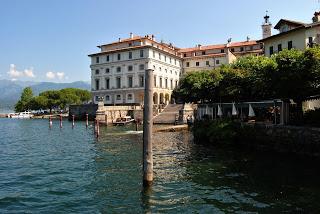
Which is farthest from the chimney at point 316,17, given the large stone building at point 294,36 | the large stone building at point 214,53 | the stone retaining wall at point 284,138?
the large stone building at point 214,53

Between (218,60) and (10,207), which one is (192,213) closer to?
(10,207)

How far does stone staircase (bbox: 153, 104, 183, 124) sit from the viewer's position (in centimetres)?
6412

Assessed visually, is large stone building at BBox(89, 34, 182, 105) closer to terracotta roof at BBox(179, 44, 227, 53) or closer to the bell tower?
terracotta roof at BBox(179, 44, 227, 53)

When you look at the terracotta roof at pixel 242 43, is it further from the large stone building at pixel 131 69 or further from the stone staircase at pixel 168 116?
the stone staircase at pixel 168 116

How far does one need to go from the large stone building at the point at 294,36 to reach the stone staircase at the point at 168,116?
2144 centimetres

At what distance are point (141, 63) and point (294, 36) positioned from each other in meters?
42.2

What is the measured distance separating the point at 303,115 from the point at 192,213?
18101mm

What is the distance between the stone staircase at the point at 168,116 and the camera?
6412cm

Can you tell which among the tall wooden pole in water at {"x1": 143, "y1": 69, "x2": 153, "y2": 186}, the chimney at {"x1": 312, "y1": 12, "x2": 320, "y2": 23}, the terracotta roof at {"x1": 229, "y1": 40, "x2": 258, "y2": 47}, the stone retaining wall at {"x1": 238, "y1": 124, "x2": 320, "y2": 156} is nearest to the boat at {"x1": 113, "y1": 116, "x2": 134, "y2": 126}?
the chimney at {"x1": 312, "y1": 12, "x2": 320, "y2": 23}

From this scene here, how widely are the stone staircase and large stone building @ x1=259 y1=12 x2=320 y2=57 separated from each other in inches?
844

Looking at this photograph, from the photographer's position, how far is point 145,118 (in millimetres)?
15148

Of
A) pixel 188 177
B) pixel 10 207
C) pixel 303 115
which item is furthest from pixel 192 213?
pixel 303 115

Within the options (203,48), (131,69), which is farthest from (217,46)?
(131,69)

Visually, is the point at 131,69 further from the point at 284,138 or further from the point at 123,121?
the point at 284,138
